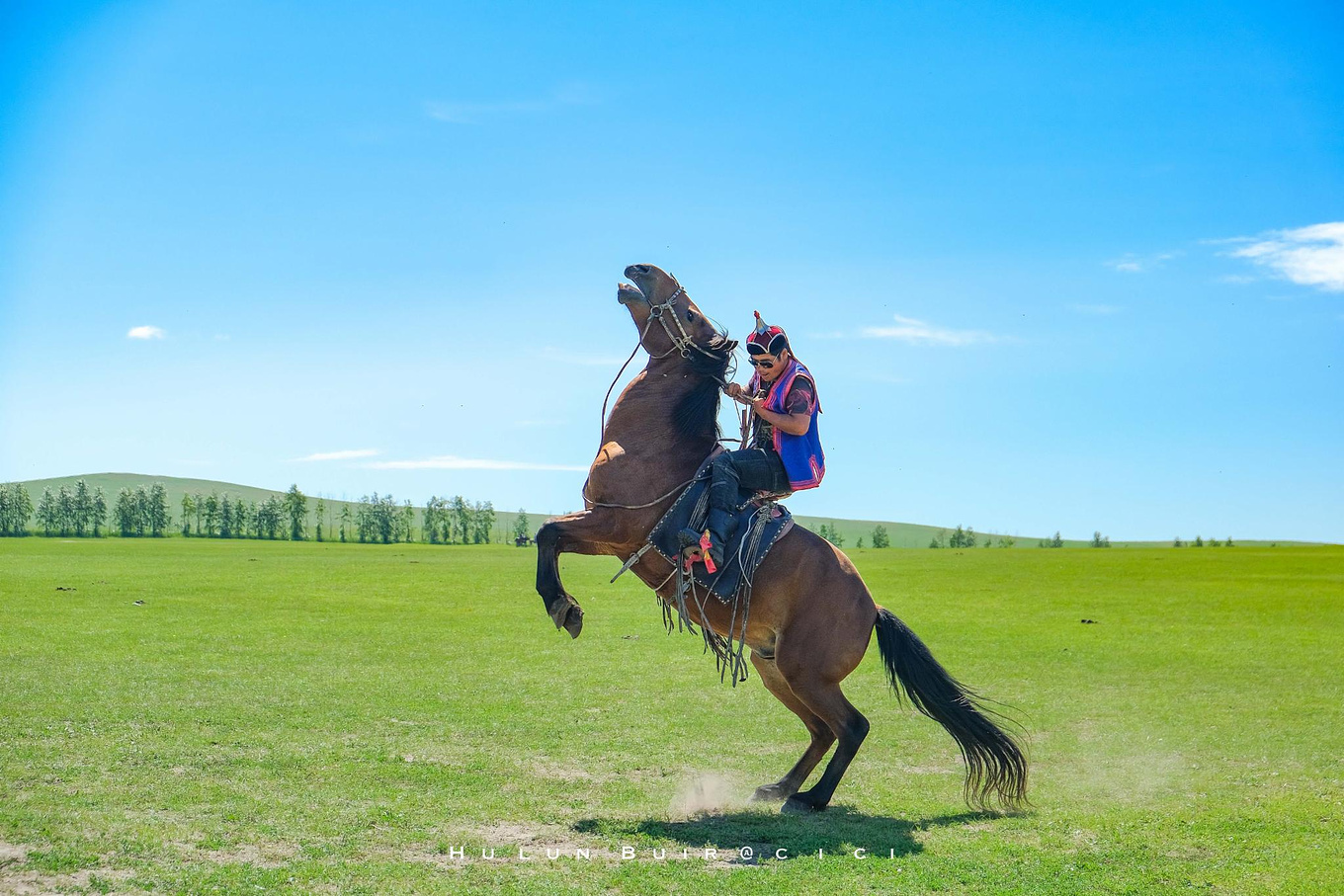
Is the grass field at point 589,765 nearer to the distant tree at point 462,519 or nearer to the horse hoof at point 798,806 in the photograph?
the horse hoof at point 798,806

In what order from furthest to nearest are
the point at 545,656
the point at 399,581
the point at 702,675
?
the point at 399,581, the point at 545,656, the point at 702,675

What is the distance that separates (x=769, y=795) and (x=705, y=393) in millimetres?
2921

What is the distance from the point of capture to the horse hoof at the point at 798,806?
632cm

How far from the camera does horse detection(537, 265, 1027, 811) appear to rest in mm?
6418

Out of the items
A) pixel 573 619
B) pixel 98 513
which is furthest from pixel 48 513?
pixel 573 619

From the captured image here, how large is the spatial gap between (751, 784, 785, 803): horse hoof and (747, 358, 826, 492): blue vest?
219cm

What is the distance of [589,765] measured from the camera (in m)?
7.71

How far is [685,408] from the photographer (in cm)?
680

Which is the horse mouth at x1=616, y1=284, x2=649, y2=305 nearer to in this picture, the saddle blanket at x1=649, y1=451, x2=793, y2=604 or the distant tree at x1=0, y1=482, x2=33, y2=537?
the saddle blanket at x1=649, y1=451, x2=793, y2=604

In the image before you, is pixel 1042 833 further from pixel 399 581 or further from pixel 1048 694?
pixel 399 581

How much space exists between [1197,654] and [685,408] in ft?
44.2

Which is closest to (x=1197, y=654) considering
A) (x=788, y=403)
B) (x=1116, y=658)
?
(x=1116, y=658)

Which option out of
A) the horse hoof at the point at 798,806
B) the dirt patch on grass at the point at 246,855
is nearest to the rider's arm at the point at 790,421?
the horse hoof at the point at 798,806

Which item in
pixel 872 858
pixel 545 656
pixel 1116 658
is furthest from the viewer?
pixel 1116 658
